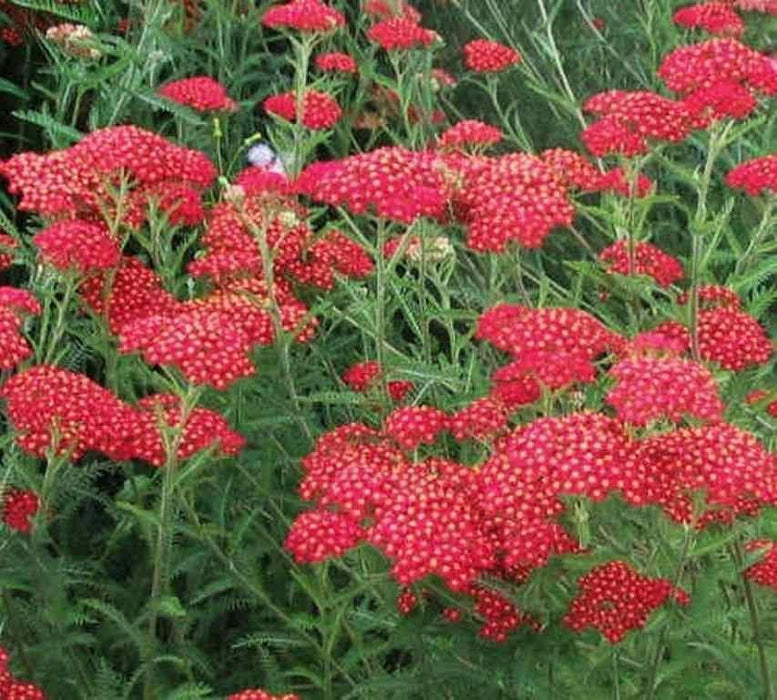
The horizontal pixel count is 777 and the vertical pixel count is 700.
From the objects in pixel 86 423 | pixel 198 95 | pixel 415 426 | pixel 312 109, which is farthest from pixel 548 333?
pixel 198 95

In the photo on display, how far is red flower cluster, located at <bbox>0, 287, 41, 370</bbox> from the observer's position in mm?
3424

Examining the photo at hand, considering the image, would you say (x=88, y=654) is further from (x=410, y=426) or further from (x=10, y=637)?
(x=410, y=426)

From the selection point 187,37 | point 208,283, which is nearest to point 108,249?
point 208,283

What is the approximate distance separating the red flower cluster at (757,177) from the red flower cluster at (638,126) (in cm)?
26

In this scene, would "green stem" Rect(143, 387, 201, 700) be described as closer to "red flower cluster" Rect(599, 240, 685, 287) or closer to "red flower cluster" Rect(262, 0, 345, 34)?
"red flower cluster" Rect(599, 240, 685, 287)

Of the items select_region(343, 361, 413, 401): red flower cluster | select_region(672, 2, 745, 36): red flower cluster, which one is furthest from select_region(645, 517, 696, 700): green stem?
select_region(672, 2, 745, 36): red flower cluster

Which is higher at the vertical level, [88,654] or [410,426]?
[410,426]

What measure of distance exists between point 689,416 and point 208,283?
1573 millimetres

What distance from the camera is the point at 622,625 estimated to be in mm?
2955

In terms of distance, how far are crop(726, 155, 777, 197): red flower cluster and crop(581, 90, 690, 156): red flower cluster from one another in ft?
0.85

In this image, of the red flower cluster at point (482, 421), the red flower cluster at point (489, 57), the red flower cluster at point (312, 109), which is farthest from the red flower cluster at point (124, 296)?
the red flower cluster at point (489, 57)

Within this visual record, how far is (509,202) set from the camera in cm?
352

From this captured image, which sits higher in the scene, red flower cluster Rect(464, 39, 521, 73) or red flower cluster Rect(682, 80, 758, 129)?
red flower cluster Rect(682, 80, 758, 129)

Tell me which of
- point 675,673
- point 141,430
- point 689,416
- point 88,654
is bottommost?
point 88,654
